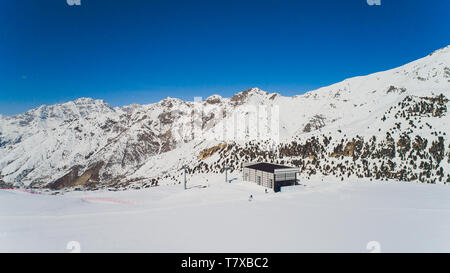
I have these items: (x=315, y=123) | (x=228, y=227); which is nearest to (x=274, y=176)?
(x=228, y=227)

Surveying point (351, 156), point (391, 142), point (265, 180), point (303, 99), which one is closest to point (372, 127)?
point (391, 142)

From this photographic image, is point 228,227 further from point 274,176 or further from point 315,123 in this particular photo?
point 315,123

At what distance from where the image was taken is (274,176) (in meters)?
18.2

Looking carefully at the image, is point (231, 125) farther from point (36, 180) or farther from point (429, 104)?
point (36, 180)

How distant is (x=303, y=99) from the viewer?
4117 inches

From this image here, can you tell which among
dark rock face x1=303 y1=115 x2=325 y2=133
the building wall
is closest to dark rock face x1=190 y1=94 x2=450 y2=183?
the building wall

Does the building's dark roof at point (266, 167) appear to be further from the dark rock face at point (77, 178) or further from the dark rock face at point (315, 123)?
the dark rock face at point (77, 178)

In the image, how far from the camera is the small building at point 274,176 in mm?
18375

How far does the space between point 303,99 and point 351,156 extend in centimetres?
8348

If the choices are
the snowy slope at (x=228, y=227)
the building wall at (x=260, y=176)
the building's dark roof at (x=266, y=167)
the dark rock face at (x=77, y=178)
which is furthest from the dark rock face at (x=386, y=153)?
the dark rock face at (x=77, y=178)

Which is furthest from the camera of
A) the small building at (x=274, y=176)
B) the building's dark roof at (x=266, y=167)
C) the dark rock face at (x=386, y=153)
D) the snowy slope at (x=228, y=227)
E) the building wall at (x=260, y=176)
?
the dark rock face at (x=386, y=153)

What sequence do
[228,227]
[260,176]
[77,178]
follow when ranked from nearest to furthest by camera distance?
[228,227] < [260,176] < [77,178]
